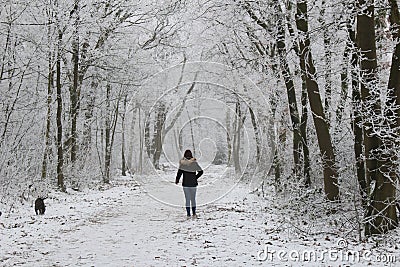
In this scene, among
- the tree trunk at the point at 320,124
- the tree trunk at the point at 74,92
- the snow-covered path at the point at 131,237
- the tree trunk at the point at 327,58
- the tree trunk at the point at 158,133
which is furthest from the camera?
the tree trunk at the point at 158,133

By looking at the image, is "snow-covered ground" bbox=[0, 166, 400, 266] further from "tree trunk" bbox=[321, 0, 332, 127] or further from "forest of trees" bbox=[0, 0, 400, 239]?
"tree trunk" bbox=[321, 0, 332, 127]

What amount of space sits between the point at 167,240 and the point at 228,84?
14645mm

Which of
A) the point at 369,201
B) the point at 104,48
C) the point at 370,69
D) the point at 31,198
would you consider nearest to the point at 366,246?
the point at 369,201

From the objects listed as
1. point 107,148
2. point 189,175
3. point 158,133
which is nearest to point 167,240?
point 189,175

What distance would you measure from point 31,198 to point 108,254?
351 inches

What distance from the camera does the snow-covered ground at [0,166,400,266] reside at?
705 cm

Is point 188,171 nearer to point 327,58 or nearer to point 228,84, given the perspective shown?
point 327,58

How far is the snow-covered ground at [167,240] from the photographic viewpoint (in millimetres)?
7051

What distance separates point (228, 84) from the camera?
22688mm

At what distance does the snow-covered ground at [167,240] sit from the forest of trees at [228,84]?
130 cm

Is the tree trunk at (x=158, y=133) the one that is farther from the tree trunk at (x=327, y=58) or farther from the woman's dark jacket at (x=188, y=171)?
the tree trunk at (x=327, y=58)

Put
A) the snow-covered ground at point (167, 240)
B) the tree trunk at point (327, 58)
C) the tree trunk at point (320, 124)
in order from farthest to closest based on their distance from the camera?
the tree trunk at point (320, 124) → the tree trunk at point (327, 58) → the snow-covered ground at point (167, 240)

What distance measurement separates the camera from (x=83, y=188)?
849 inches

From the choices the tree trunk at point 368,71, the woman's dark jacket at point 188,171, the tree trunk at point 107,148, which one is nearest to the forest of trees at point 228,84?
the tree trunk at point 368,71
